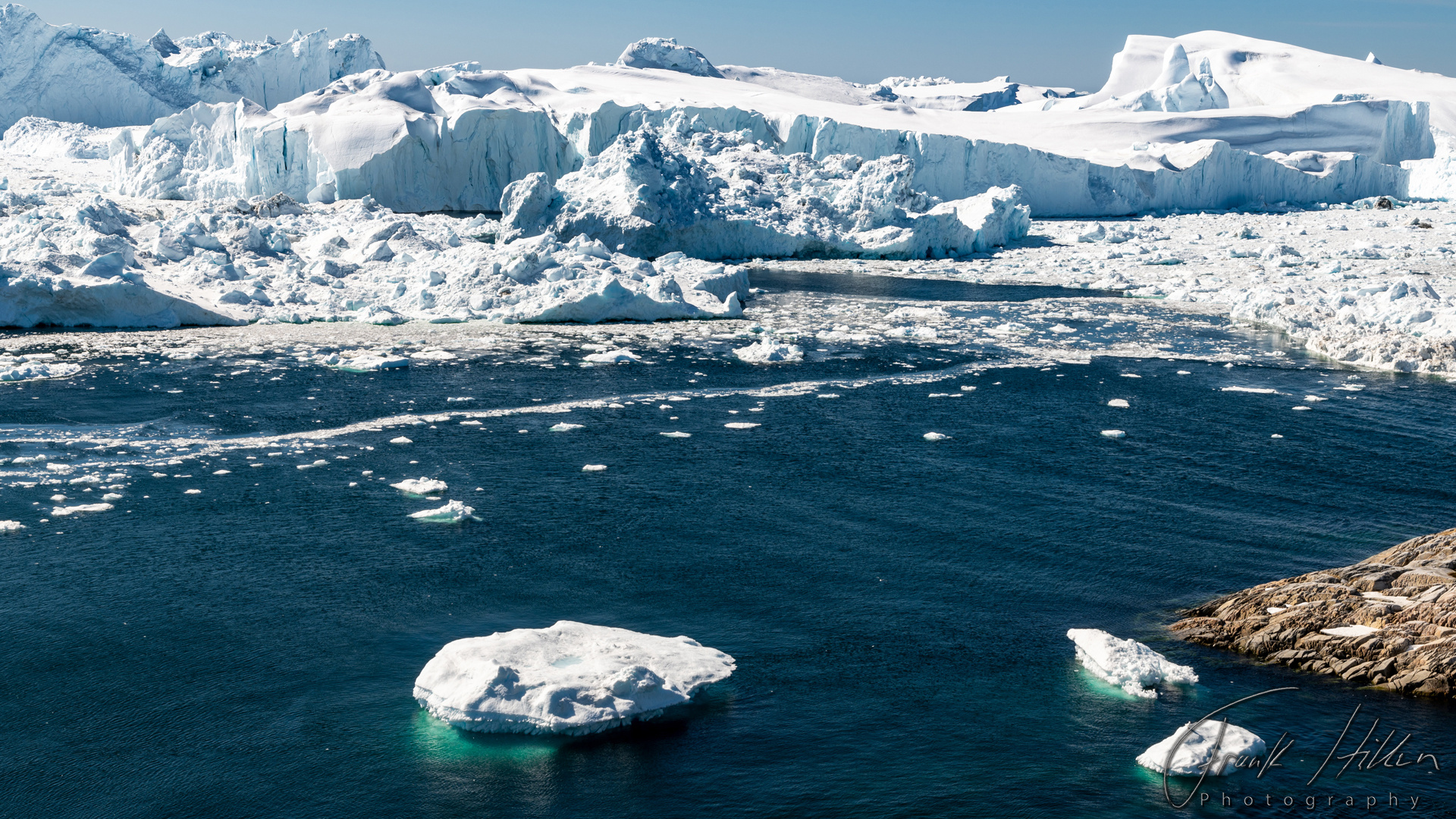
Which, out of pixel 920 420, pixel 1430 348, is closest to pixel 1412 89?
pixel 1430 348

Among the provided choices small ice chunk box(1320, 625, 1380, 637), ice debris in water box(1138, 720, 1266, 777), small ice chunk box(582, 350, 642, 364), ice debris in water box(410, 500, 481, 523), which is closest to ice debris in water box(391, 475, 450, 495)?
ice debris in water box(410, 500, 481, 523)

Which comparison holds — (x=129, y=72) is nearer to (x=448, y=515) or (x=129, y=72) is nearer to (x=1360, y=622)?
(x=448, y=515)

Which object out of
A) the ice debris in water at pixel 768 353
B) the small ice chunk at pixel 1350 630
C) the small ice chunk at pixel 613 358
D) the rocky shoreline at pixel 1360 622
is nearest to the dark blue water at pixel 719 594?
the rocky shoreline at pixel 1360 622

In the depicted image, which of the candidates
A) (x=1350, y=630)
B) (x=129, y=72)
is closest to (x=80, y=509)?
(x=1350, y=630)

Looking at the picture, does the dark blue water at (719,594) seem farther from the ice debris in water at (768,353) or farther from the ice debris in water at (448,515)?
Result: the ice debris in water at (768,353)

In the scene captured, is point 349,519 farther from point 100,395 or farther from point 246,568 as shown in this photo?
point 100,395
